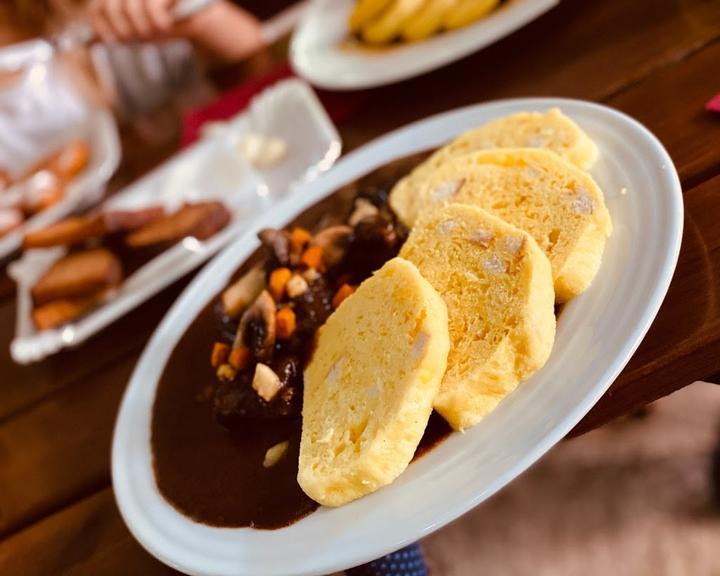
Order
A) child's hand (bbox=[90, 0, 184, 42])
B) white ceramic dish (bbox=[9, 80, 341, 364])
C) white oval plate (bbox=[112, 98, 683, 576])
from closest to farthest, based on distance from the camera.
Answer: white oval plate (bbox=[112, 98, 683, 576]) → white ceramic dish (bbox=[9, 80, 341, 364]) → child's hand (bbox=[90, 0, 184, 42])

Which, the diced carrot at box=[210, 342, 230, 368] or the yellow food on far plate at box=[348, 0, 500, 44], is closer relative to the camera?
the diced carrot at box=[210, 342, 230, 368]

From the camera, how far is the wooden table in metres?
0.99

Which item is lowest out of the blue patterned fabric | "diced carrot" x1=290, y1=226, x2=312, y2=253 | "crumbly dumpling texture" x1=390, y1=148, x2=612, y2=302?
the blue patterned fabric

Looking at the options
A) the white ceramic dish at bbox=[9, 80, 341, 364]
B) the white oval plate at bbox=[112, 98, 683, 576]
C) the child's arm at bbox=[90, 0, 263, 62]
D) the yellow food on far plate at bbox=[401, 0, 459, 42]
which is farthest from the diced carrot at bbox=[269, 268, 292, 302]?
the child's arm at bbox=[90, 0, 263, 62]

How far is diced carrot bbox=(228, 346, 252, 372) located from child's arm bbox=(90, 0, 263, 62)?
1.73 metres

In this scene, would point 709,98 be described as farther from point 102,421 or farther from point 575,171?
point 102,421

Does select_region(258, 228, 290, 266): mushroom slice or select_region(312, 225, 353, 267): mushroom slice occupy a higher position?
select_region(258, 228, 290, 266): mushroom slice

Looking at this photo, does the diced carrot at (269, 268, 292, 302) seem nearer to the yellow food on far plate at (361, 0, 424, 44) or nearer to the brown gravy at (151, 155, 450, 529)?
the brown gravy at (151, 155, 450, 529)

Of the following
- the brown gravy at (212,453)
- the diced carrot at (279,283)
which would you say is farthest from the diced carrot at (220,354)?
the diced carrot at (279,283)

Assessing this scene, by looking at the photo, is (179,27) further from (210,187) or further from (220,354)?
(220,354)

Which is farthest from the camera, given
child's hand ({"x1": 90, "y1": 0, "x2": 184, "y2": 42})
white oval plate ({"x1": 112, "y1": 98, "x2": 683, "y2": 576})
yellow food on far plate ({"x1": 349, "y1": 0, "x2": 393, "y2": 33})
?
child's hand ({"x1": 90, "y1": 0, "x2": 184, "y2": 42})

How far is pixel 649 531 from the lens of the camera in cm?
159

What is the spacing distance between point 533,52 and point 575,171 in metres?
0.77

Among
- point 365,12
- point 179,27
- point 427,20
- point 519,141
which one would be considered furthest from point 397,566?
point 179,27
